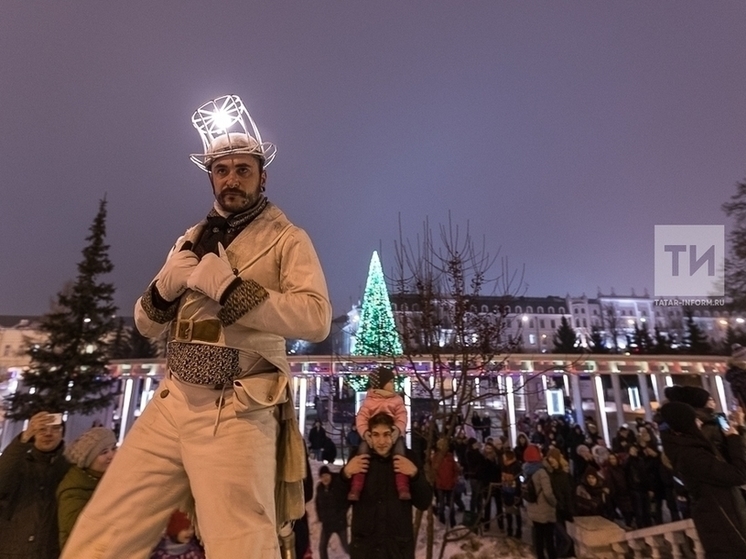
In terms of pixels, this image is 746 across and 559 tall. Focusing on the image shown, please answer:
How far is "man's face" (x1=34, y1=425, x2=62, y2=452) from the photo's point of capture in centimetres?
356

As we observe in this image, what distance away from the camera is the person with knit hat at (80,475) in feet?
11.2

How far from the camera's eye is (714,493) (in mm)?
3627

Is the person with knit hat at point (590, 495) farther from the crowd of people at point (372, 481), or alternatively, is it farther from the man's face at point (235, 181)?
the man's face at point (235, 181)

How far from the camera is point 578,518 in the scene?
6281 mm

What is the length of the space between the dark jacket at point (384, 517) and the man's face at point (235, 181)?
2.29 m

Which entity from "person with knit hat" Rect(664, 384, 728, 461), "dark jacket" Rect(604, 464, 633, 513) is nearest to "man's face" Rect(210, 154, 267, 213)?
"person with knit hat" Rect(664, 384, 728, 461)

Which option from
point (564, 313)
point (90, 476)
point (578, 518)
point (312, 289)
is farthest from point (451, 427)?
point (564, 313)

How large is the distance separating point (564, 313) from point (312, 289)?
212 feet

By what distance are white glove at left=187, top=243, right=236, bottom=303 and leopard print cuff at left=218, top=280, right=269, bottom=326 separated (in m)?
0.04

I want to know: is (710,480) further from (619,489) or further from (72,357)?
(72,357)

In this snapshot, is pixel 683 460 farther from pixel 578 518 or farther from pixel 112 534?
pixel 112 534

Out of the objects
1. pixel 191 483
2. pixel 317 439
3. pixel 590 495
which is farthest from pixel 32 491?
pixel 317 439

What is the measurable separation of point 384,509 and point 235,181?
2.53 meters

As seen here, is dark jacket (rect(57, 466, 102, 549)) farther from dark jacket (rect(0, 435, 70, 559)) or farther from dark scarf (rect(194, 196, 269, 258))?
dark scarf (rect(194, 196, 269, 258))
